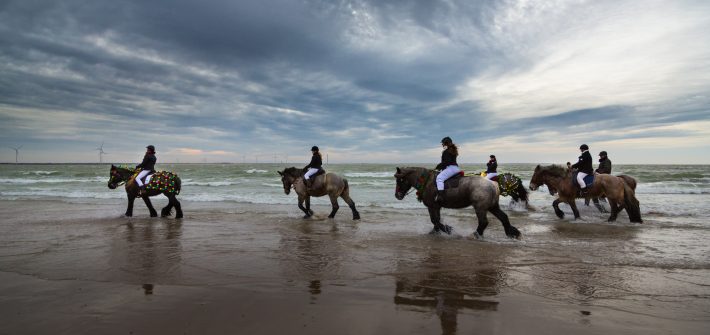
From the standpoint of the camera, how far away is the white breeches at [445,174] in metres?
8.05

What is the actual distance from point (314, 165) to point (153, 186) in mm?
5118

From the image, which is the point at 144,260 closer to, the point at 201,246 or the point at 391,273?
the point at 201,246

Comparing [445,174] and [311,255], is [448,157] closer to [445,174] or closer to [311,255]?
[445,174]

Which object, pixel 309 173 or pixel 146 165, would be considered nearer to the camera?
pixel 146 165

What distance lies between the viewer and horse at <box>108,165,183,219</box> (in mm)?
10969

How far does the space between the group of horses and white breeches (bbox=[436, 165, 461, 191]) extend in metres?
0.13

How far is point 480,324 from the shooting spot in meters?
3.31

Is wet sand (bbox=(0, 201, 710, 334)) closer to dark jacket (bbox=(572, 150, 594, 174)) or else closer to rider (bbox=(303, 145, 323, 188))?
dark jacket (bbox=(572, 150, 594, 174))

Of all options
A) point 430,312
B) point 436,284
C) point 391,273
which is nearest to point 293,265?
point 391,273

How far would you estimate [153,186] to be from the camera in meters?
10.9

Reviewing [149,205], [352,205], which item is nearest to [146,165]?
[149,205]

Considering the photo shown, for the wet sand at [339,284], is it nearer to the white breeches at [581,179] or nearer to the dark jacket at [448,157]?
the dark jacket at [448,157]

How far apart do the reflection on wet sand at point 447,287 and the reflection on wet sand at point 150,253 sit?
3112 millimetres

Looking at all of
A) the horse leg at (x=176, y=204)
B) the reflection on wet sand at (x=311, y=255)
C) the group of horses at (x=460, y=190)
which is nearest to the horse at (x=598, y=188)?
the group of horses at (x=460, y=190)
